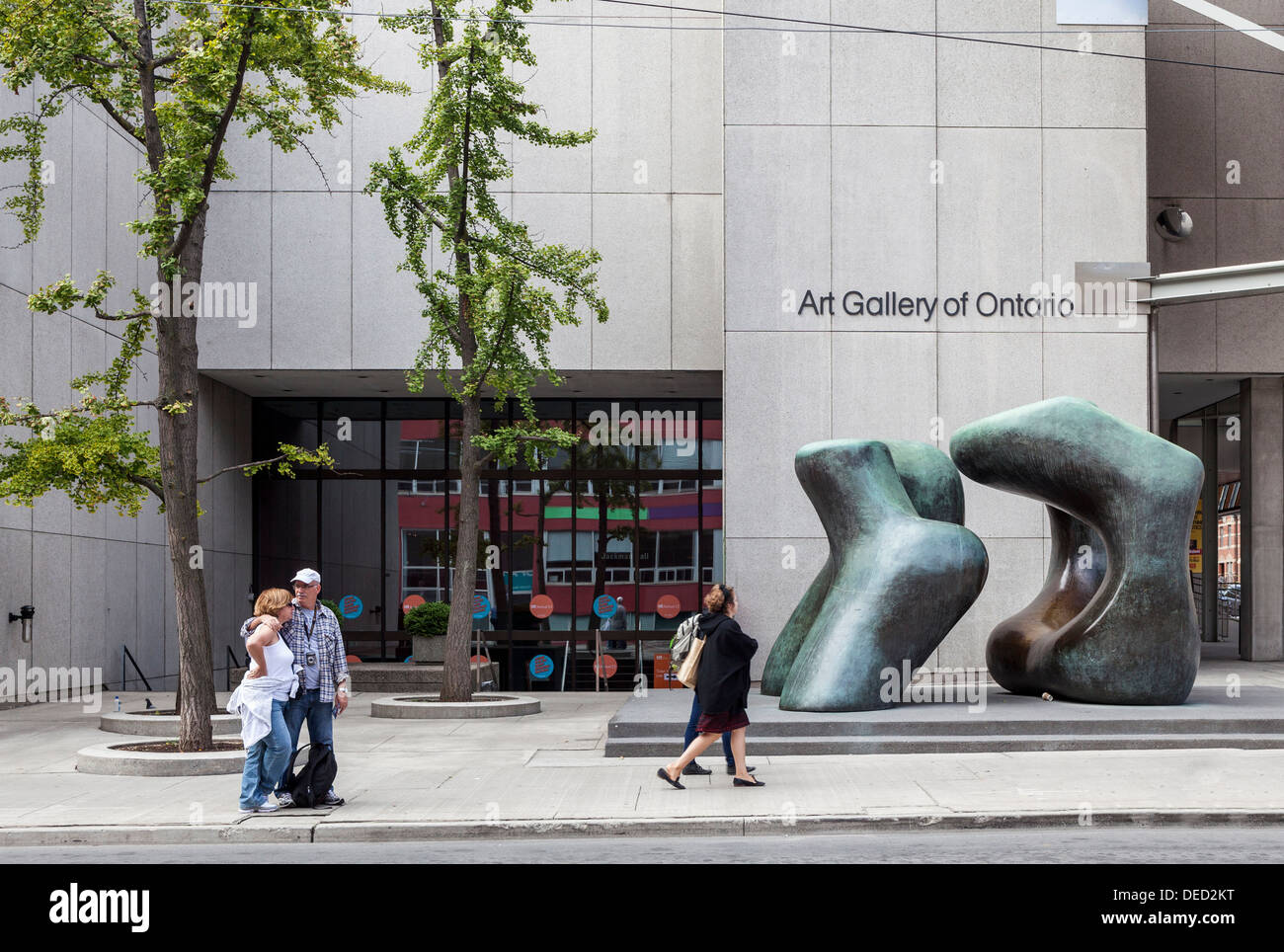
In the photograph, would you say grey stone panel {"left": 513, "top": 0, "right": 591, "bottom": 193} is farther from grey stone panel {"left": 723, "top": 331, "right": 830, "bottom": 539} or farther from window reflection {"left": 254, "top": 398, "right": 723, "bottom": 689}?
window reflection {"left": 254, "top": 398, "right": 723, "bottom": 689}

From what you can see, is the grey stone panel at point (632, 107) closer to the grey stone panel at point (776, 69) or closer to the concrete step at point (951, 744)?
the grey stone panel at point (776, 69)

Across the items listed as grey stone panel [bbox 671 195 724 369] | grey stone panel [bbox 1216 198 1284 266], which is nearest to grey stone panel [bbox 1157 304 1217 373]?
grey stone panel [bbox 1216 198 1284 266]

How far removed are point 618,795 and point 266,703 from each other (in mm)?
2848

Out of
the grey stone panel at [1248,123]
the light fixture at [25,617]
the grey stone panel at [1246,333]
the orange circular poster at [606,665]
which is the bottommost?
the orange circular poster at [606,665]

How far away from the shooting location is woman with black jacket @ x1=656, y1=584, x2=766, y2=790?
1081 cm

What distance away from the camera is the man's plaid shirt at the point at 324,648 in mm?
10195

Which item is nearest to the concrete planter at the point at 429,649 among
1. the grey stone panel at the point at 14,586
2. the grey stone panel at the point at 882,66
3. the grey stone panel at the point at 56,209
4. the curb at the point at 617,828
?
the grey stone panel at the point at 14,586

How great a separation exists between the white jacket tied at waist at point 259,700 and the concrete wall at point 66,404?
10.9 m

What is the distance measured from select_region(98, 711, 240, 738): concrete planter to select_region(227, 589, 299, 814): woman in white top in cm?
548

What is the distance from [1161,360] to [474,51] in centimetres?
1425

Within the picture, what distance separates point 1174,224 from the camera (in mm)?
24500

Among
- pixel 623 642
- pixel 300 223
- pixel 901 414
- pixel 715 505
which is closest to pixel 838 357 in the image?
pixel 901 414

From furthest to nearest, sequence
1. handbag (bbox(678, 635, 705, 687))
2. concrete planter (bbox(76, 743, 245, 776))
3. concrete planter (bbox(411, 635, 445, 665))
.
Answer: concrete planter (bbox(411, 635, 445, 665))
concrete planter (bbox(76, 743, 245, 776))
handbag (bbox(678, 635, 705, 687))

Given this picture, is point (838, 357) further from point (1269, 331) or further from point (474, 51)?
point (1269, 331)
